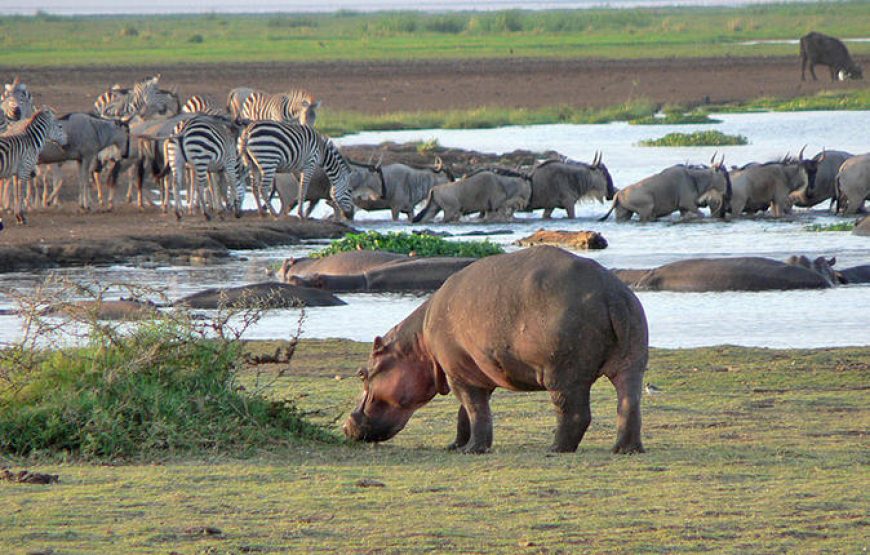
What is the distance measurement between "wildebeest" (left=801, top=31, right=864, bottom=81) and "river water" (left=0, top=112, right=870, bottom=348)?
1658 cm

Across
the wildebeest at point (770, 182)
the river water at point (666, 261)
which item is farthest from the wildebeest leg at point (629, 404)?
the wildebeest at point (770, 182)

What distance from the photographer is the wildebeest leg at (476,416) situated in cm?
777

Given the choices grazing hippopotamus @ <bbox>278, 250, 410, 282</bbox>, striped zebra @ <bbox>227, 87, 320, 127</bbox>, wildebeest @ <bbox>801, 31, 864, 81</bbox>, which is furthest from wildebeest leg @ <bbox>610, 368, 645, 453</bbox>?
wildebeest @ <bbox>801, 31, 864, 81</bbox>

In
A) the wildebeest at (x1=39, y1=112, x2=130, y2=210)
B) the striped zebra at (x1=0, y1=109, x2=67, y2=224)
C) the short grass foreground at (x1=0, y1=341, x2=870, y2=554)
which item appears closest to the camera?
the short grass foreground at (x1=0, y1=341, x2=870, y2=554)

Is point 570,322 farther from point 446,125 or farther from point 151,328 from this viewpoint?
point 446,125

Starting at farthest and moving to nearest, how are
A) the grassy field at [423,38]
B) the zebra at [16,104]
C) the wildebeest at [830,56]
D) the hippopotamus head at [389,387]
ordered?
the grassy field at [423,38]
the wildebeest at [830,56]
the zebra at [16,104]
the hippopotamus head at [389,387]

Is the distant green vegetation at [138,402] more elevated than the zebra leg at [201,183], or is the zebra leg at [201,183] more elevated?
the distant green vegetation at [138,402]

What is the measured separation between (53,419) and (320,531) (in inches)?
83.3

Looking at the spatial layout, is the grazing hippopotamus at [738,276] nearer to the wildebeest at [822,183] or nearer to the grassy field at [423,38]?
the wildebeest at [822,183]

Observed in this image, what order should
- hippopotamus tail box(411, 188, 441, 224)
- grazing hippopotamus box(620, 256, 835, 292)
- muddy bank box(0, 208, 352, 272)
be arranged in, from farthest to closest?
1. hippopotamus tail box(411, 188, 441, 224)
2. muddy bank box(0, 208, 352, 272)
3. grazing hippopotamus box(620, 256, 835, 292)

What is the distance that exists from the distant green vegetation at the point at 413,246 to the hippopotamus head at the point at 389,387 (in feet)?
29.7

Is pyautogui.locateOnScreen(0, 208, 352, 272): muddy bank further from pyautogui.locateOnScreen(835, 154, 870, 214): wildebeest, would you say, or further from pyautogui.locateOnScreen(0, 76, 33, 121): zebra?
pyautogui.locateOnScreen(835, 154, 870, 214): wildebeest

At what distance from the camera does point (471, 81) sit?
50062 millimetres

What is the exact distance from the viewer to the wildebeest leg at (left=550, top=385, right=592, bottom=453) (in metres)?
7.41
